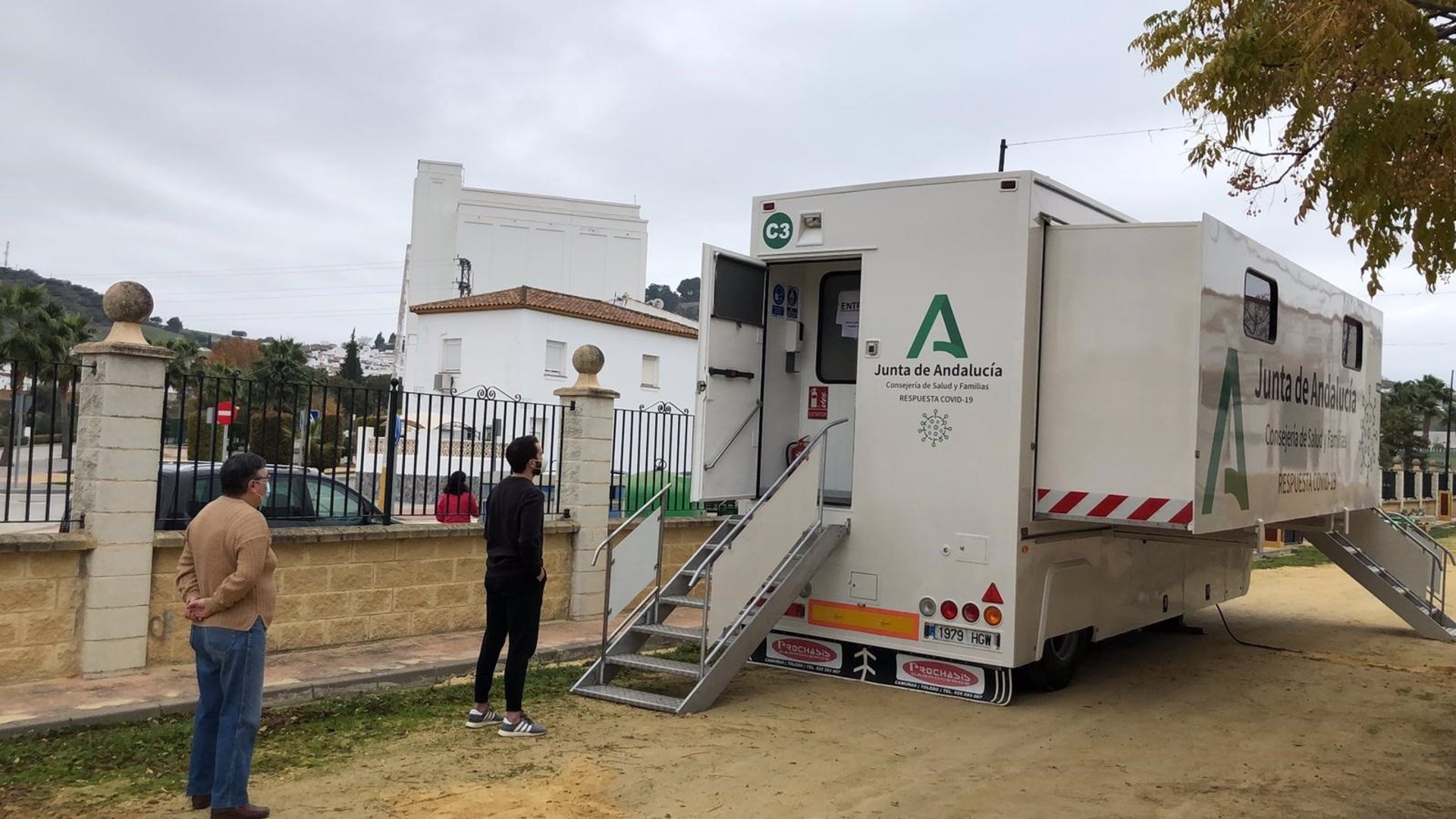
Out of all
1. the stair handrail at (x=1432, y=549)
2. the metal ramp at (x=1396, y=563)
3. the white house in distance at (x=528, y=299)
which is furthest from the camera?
the white house in distance at (x=528, y=299)

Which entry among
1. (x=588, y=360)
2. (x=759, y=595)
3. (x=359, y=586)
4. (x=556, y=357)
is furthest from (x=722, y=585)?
(x=556, y=357)

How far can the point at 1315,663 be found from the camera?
33.4 feet

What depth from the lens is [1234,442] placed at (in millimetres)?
7422

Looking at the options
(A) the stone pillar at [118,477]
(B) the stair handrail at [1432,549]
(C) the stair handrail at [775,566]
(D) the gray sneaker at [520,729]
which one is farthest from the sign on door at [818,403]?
(B) the stair handrail at [1432,549]

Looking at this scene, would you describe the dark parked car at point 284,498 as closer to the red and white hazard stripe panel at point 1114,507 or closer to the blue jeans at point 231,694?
the blue jeans at point 231,694

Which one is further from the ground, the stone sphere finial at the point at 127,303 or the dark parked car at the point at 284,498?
the stone sphere finial at the point at 127,303

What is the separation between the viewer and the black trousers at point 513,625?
646 cm

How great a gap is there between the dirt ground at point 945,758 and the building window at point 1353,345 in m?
2.80

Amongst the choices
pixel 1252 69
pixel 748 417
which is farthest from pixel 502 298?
pixel 1252 69

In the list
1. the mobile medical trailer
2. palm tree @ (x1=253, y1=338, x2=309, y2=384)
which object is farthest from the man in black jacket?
palm tree @ (x1=253, y1=338, x2=309, y2=384)

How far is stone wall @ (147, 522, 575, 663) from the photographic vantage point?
25.1 feet

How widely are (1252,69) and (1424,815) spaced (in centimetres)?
404

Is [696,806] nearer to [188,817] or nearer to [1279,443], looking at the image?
[188,817]

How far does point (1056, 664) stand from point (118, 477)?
644cm
